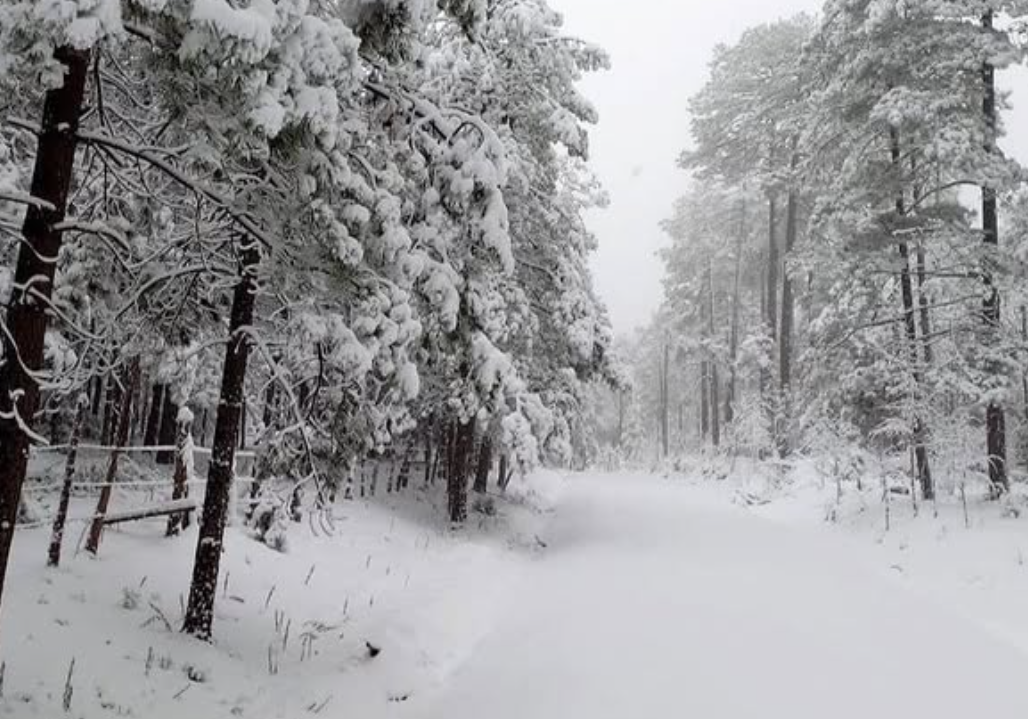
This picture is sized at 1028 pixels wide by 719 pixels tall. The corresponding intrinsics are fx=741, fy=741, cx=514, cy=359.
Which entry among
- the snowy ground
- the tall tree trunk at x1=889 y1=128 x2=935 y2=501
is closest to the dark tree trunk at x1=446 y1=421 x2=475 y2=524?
the snowy ground

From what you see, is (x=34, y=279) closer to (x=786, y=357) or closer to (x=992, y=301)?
(x=992, y=301)

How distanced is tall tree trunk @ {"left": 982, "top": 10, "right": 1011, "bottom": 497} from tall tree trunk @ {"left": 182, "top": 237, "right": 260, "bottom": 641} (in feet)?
41.0

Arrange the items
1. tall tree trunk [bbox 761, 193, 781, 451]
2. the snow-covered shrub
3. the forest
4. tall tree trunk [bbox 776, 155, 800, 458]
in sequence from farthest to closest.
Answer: tall tree trunk [bbox 761, 193, 781, 451] → tall tree trunk [bbox 776, 155, 800, 458] → the snow-covered shrub → the forest

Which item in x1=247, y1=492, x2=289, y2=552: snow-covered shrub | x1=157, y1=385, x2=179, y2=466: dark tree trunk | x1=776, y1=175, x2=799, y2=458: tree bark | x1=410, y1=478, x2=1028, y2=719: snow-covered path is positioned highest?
x1=776, y1=175, x2=799, y2=458: tree bark

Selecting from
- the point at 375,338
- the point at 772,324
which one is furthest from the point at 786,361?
the point at 375,338

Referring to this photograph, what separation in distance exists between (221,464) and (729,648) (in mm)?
5600

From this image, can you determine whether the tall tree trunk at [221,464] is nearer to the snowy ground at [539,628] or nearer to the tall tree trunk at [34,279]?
the snowy ground at [539,628]

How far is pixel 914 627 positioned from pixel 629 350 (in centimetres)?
7728

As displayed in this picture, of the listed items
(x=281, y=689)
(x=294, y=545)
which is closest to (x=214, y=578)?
(x=281, y=689)

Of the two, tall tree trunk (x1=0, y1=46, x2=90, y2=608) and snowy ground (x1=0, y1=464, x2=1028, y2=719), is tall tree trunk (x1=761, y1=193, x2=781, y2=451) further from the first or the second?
tall tree trunk (x1=0, y1=46, x2=90, y2=608)

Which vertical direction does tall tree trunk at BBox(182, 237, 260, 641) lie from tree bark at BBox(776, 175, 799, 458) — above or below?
below

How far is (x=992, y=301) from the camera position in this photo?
13844 mm

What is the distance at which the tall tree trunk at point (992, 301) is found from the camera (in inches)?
527

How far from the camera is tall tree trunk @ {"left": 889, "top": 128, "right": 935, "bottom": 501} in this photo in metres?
14.5
